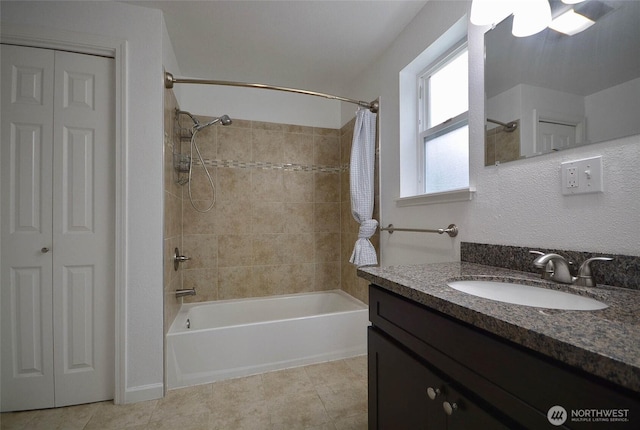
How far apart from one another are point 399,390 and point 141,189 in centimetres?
167

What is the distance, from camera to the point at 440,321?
2.25ft

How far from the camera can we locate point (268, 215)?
2672mm

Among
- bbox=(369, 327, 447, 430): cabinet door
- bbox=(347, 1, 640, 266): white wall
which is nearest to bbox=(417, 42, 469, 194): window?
bbox=(347, 1, 640, 266): white wall

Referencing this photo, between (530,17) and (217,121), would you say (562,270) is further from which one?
(217,121)

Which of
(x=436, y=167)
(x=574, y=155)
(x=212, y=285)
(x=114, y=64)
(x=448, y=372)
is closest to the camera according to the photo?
(x=448, y=372)

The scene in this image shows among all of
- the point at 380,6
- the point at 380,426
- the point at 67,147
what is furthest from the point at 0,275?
the point at 380,6

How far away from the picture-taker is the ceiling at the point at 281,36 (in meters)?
1.64

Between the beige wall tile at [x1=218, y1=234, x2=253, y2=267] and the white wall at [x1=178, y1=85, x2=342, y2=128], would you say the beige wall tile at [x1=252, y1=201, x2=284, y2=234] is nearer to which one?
the beige wall tile at [x1=218, y1=234, x2=253, y2=267]

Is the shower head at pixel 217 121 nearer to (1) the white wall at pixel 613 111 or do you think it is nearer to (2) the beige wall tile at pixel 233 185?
(2) the beige wall tile at pixel 233 185

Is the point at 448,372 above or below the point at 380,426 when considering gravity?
above

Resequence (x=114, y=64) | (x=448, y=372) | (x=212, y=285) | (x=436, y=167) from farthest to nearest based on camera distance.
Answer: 1. (x=212, y=285)
2. (x=436, y=167)
3. (x=114, y=64)
4. (x=448, y=372)

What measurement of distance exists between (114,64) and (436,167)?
81.8 inches

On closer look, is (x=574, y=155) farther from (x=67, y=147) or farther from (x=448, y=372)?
(x=67, y=147)

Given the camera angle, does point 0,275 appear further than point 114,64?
No
